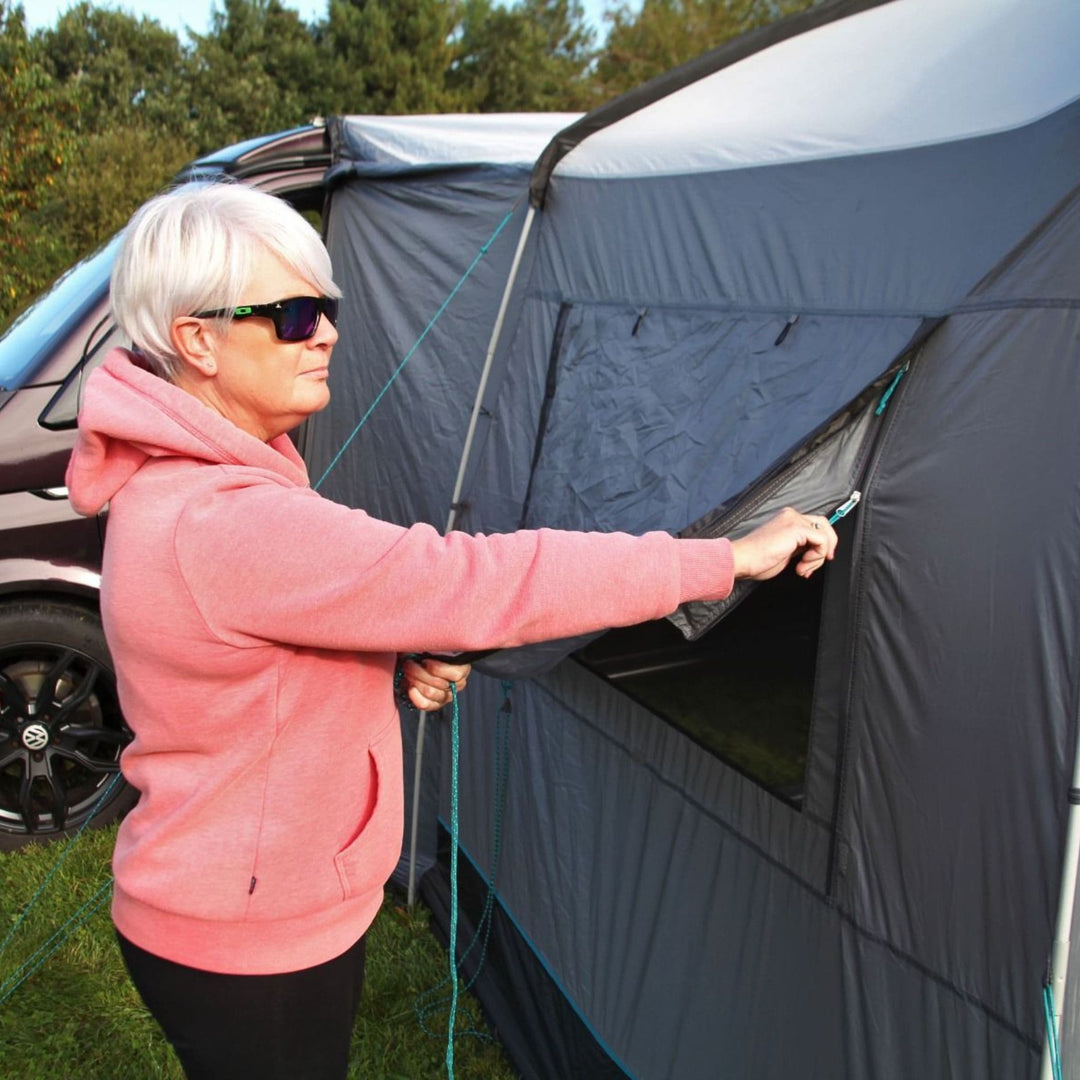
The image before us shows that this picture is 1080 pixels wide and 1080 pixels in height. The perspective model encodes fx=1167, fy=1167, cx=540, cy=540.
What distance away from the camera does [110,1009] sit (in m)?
3.28

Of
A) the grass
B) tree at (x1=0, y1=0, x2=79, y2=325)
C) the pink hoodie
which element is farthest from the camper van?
tree at (x1=0, y1=0, x2=79, y2=325)

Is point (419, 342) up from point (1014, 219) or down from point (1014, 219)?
down

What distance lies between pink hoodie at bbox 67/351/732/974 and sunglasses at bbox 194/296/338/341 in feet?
0.41

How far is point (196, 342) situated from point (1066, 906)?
137cm

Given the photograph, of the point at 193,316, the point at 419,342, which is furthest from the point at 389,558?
the point at 419,342

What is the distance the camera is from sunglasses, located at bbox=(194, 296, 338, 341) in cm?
149

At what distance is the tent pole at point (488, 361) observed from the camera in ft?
10.6

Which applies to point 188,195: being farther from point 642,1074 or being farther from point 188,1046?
point 642,1074

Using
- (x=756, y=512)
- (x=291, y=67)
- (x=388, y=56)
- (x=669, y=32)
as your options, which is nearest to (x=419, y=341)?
(x=756, y=512)

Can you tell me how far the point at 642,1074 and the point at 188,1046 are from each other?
1247 mm

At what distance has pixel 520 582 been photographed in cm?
140

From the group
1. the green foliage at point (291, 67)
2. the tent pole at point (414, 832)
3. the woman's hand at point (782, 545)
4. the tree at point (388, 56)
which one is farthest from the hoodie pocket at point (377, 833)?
the tree at point (388, 56)

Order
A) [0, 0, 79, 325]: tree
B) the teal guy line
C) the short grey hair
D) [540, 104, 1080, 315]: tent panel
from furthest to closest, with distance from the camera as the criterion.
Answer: [0, 0, 79, 325]: tree, the teal guy line, [540, 104, 1080, 315]: tent panel, the short grey hair

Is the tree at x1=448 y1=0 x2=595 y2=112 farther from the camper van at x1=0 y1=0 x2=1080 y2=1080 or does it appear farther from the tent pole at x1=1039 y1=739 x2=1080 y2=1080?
the tent pole at x1=1039 y1=739 x2=1080 y2=1080
